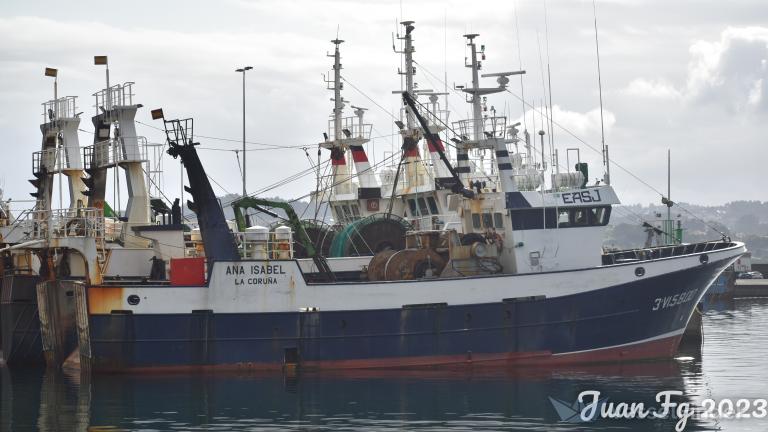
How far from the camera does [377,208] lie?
51406mm

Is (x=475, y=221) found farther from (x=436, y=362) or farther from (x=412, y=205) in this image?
(x=412, y=205)

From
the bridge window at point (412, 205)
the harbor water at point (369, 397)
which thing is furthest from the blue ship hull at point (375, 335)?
the bridge window at point (412, 205)

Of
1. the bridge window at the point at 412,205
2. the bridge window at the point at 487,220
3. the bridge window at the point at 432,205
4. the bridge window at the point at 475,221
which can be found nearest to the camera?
the bridge window at the point at 487,220

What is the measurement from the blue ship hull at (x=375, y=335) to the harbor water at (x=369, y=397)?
475 mm

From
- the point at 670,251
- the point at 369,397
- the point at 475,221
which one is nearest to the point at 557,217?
the point at 475,221

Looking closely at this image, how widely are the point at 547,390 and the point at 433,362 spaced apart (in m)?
4.18

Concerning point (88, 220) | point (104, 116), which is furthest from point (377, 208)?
point (88, 220)

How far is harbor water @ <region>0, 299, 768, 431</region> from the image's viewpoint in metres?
27.7

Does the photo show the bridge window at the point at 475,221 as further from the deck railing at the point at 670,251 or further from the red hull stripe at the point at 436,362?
the red hull stripe at the point at 436,362

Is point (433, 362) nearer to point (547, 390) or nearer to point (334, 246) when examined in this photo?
point (547, 390)

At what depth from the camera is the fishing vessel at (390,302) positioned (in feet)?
112

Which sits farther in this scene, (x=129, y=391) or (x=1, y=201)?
(x=1, y=201)

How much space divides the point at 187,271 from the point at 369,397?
260 inches

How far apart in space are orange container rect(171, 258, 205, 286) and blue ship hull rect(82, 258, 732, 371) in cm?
92
